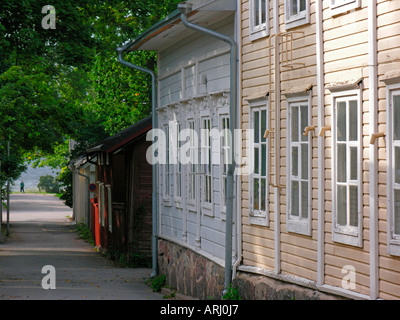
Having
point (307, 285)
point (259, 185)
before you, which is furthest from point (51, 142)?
point (307, 285)

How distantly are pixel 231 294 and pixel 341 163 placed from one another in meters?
4.04

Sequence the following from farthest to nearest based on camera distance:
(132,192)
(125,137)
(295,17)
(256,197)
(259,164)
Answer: (132,192), (125,137), (256,197), (259,164), (295,17)

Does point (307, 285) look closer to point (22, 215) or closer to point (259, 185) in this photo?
point (259, 185)

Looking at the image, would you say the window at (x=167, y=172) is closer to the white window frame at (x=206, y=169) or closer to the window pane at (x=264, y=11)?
the white window frame at (x=206, y=169)

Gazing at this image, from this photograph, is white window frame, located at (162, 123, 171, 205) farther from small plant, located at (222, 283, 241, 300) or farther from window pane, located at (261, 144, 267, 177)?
window pane, located at (261, 144, 267, 177)

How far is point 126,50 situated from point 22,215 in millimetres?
41098

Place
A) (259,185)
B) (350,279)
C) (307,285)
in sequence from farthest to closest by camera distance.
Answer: (259,185) < (307,285) < (350,279)

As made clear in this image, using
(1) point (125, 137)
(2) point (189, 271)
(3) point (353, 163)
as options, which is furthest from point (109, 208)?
(3) point (353, 163)

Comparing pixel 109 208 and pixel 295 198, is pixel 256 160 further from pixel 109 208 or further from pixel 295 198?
pixel 109 208

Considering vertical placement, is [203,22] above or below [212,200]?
above

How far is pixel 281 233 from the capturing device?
11625mm

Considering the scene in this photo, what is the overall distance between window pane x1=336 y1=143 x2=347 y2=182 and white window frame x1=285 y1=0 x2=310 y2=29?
1.89 m

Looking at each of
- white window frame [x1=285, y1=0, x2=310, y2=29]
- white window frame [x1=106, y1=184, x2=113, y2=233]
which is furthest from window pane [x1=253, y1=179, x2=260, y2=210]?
white window frame [x1=106, y1=184, x2=113, y2=233]

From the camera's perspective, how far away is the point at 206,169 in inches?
616
